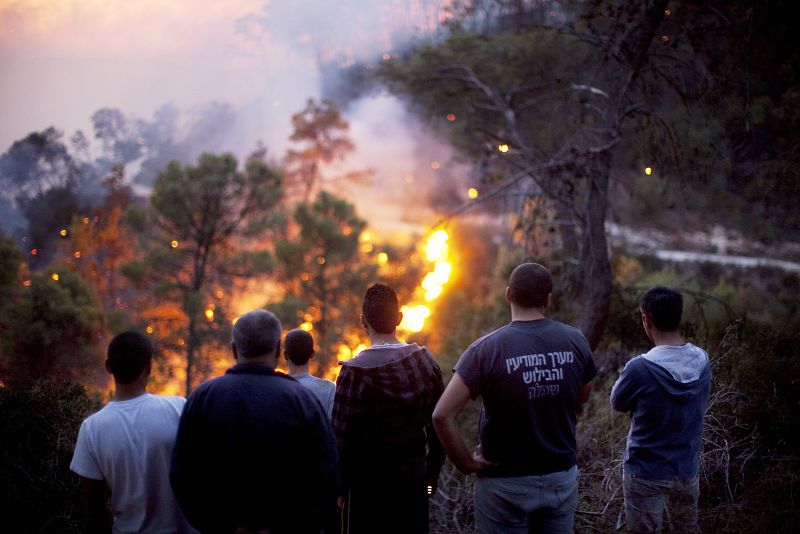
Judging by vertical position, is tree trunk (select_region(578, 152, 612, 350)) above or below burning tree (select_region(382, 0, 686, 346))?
below

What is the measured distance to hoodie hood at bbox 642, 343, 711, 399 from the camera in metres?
3.08

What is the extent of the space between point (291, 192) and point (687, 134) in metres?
29.0

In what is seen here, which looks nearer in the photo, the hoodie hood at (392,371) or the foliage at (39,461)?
the hoodie hood at (392,371)

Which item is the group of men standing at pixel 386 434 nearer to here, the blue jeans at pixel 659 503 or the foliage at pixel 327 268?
the blue jeans at pixel 659 503

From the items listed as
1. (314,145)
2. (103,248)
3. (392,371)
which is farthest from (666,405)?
(314,145)

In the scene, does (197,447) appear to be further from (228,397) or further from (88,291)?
(88,291)

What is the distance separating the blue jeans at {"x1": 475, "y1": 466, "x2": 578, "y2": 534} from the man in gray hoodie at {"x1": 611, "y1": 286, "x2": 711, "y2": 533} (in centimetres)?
49

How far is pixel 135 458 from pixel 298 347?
125cm

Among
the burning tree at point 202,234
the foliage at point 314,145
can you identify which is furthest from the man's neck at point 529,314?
the foliage at point 314,145

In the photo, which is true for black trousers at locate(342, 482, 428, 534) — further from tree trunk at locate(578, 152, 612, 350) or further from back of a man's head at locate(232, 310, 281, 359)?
tree trunk at locate(578, 152, 612, 350)

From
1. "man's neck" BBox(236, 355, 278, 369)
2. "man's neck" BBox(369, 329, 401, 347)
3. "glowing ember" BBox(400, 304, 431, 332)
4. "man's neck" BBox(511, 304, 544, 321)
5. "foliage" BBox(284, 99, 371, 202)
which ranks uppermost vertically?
"foliage" BBox(284, 99, 371, 202)

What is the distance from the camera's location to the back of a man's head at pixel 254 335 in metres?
2.47

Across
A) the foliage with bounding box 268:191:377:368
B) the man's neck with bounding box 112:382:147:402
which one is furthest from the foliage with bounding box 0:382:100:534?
the foliage with bounding box 268:191:377:368

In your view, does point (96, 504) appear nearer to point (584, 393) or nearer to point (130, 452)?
point (130, 452)
